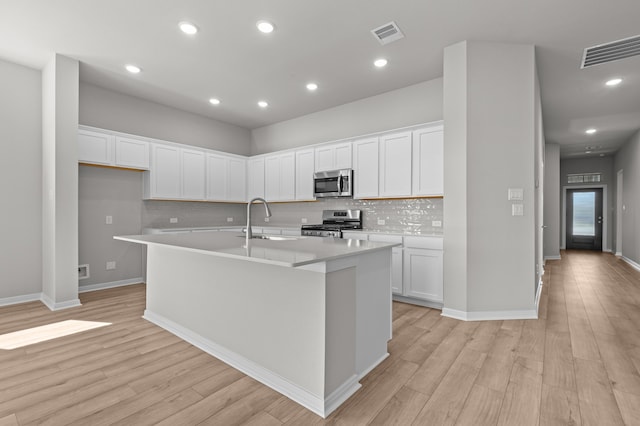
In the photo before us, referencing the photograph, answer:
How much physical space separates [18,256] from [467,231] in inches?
211

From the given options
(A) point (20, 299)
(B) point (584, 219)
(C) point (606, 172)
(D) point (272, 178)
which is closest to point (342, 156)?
(D) point (272, 178)

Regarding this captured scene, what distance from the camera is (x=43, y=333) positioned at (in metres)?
2.91

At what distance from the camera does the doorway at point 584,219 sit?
9.47 meters

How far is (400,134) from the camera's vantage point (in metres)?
4.21

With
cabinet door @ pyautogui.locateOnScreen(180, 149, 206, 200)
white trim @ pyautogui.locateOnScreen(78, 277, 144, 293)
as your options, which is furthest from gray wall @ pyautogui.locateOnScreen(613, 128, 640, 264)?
white trim @ pyautogui.locateOnScreen(78, 277, 144, 293)

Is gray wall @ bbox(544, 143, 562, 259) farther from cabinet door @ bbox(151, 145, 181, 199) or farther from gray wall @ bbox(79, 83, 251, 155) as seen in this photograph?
cabinet door @ bbox(151, 145, 181, 199)

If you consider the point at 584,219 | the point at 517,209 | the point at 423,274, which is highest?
the point at 517,209

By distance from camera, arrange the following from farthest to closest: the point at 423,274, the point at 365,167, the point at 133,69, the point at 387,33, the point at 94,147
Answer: the point at 365,167 → the point at 94,147 → the point at 133,69 → the point at 423,274 → the point at 387,33

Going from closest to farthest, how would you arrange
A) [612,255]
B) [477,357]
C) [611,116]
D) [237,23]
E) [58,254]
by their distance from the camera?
[477,357]
[237,23]
[58,254]
[611,116]
[612,255]

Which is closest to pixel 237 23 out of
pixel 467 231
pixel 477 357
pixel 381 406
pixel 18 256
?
pixel 467 231

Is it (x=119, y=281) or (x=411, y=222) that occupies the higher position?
(x=411, y=222)

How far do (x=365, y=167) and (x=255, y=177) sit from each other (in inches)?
99.1

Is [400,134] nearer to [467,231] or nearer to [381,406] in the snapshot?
[467,231]

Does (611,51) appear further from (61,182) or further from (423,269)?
(61,182)
